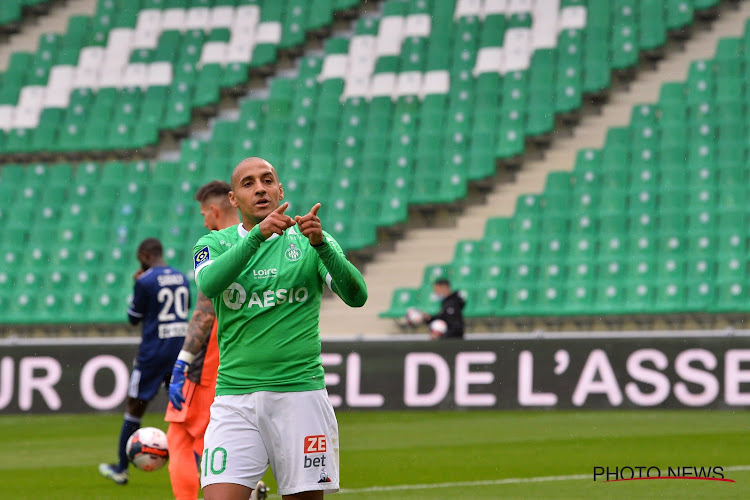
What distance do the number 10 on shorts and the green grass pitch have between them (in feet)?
13.4

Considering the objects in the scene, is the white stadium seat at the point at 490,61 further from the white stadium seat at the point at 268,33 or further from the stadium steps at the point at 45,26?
the stadium steps at the point at 45,26

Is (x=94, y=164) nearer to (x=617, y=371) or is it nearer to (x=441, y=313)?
(x=441, y=313)

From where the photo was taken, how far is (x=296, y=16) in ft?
82.0

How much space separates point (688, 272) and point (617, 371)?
12.5 feet

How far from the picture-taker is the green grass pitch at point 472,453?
911cm

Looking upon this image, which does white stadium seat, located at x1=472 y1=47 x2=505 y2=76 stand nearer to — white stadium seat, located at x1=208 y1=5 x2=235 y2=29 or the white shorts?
white stadium seat, located at x1=208 y1=5 x2=235 y2=29

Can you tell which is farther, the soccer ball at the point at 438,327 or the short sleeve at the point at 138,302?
the soccer ball at the point at 438,327

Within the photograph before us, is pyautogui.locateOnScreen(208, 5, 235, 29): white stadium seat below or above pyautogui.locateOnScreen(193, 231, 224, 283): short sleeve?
above

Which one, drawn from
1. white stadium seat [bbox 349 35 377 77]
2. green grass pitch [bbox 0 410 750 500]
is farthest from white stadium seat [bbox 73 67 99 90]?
green grass pitch [bbox 0 410 750 500]

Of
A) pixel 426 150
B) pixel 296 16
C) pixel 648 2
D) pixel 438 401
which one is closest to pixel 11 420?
pixel 438 401

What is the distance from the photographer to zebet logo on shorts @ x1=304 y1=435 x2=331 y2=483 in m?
4.85

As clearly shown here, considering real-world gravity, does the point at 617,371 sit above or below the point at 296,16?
below

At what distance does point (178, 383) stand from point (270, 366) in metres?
2.11

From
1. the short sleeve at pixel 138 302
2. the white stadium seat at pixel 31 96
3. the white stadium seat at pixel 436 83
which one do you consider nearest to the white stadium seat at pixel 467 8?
the white stadium seat at pixel 436 83
